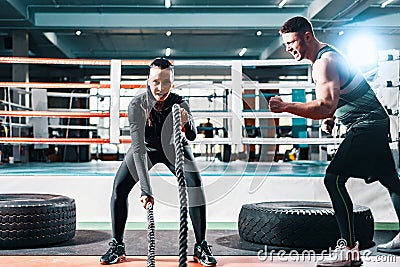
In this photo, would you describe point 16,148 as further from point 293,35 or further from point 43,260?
point 293,35

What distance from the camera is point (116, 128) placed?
14.6ft

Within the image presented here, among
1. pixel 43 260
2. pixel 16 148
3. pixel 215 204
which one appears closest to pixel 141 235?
pixel 215 204

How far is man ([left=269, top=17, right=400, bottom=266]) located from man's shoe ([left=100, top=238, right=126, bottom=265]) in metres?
1.03

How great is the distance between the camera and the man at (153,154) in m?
2.62

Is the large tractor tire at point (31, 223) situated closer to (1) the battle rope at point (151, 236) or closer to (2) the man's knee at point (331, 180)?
(1) the battle rope at point (151, 236)

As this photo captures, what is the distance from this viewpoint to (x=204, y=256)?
8.85 ft

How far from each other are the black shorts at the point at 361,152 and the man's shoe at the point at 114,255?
116 centimetres

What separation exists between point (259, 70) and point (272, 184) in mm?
11700

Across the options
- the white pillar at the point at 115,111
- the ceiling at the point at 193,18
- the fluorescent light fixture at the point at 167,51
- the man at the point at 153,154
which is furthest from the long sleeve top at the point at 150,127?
the fluorescent light fixture at the point at 167,51

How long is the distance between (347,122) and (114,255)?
1337mm

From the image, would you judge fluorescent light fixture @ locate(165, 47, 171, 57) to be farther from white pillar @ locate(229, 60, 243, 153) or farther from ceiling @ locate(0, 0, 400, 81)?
white pillar @ locate(229, 60, 243, 153)

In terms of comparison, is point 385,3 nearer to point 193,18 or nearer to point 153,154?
point 193,18

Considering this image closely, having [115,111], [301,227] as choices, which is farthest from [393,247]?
[115,111]

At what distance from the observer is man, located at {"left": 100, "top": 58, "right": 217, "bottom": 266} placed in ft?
8.59
